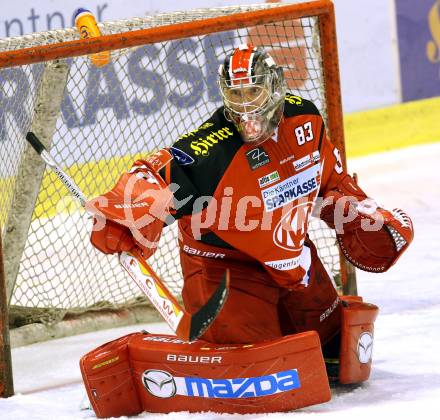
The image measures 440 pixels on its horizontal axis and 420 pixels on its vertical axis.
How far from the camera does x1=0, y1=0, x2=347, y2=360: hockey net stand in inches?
147

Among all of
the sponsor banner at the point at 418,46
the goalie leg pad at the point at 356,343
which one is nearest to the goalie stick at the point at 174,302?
the goalie leg pad at the point at 356,343

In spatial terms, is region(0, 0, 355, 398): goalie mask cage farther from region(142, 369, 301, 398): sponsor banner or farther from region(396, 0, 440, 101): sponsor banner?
region(396, 0, 440, 101): sponsor banner

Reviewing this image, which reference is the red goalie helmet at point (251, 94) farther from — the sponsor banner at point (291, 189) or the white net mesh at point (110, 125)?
the white net mesh at point (110, 125)

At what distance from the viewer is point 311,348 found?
2807mm

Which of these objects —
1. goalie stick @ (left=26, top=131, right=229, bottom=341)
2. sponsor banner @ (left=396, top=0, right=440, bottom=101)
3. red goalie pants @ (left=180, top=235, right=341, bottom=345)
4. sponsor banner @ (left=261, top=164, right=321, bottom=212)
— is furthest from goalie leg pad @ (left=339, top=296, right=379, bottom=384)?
sponsor banner @ (left=396, top=0, right=440, bottom=101)

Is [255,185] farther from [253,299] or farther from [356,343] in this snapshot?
[356,343]

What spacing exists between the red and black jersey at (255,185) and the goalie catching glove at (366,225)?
12cm

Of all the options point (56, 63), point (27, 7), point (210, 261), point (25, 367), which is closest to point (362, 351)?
point (210, 261)

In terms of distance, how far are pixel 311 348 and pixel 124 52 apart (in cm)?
135

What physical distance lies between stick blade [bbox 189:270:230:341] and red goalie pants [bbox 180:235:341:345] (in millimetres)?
301

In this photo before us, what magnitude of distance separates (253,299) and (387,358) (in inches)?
22.2

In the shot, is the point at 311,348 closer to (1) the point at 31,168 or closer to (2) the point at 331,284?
(2) the point at 331,284

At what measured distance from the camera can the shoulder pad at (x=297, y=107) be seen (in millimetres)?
3025

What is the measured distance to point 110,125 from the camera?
4.18m
